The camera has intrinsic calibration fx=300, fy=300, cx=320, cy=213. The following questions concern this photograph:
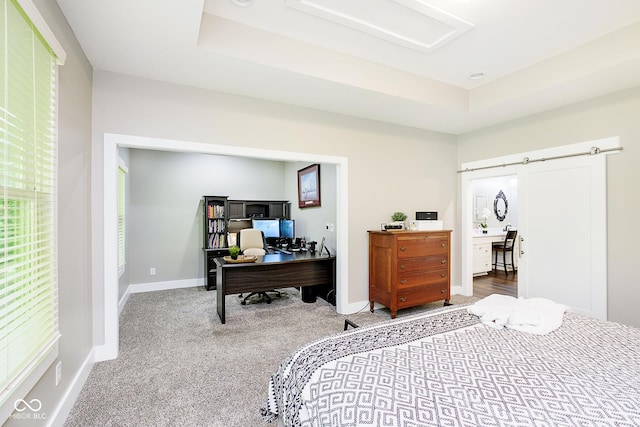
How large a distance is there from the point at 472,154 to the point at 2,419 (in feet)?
17.0

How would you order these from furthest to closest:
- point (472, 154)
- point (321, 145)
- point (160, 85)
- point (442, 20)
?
point (472, 154), point (321, 145), point (160, 85), point (442, 20)

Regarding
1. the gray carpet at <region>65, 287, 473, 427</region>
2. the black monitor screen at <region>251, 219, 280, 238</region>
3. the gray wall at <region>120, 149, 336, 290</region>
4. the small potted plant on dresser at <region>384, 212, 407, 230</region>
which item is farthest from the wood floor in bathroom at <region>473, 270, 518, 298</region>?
the black monitor screen at <region>251, 219, 280, 238</region>

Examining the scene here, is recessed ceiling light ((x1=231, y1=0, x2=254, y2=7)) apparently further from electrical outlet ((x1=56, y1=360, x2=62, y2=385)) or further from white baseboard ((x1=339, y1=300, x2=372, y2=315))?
white baseboard ((x1=339, y1=300, x2=372, y2=315))

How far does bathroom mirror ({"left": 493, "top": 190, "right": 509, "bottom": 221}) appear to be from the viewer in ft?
24.1

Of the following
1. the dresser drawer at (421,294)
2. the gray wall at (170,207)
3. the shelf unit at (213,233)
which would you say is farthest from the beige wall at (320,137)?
the gray wall at (170,207)

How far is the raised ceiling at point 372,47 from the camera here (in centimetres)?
219

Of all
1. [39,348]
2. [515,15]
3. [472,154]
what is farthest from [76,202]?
[472,154]

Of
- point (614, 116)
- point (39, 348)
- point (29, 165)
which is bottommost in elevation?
point (39, 348)

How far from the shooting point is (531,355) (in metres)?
1.39

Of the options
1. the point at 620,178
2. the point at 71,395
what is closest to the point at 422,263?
the point at 620,178

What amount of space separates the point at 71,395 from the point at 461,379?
2.41 m

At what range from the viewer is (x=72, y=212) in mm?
2148

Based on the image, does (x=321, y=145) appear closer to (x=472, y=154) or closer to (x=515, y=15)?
(x=515, y=15)

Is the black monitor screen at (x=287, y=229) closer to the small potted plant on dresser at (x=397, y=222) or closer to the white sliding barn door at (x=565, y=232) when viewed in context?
the small potted plant on dresser at (x=397, y=222)
